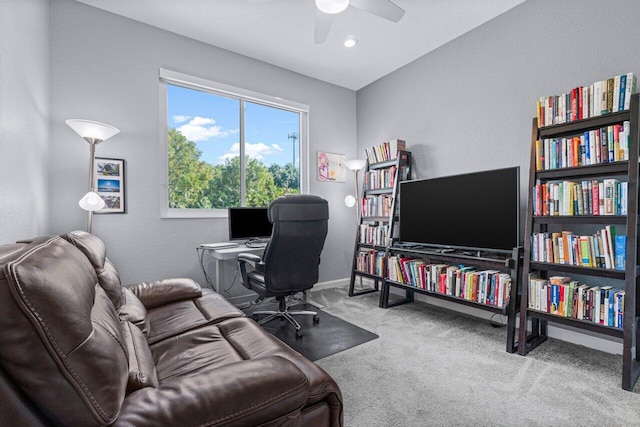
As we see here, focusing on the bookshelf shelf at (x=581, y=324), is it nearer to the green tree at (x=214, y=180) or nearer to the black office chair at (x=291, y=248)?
the black office chair at (x=291, y=248)

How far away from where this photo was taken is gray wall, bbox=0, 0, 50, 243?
1637 mm

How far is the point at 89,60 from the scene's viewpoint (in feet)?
9.12

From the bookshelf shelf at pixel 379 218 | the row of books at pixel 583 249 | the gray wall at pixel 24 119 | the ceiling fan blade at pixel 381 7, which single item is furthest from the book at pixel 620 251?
the gray wall at pixel 24 119

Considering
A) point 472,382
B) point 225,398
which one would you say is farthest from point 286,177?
point 225,398

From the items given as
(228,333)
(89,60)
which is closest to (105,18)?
(89,60)

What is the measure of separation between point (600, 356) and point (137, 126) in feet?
14.4

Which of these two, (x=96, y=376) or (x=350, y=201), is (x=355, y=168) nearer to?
(x=350, y=201)

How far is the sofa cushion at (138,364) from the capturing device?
907 mm

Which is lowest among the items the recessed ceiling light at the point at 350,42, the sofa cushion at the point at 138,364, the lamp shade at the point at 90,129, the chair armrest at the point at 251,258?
the sofa cushion at the point at 138,364

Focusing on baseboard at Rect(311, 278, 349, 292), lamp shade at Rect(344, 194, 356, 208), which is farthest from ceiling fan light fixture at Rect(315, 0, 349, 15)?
baseboard at Rect(311, 278, 349, 292)

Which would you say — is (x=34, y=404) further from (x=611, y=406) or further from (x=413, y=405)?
(x=611, y=406)

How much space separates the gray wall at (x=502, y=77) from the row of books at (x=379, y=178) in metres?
0.35

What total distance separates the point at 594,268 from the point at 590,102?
1146 millimetres

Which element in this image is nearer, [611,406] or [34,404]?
[34,404]
